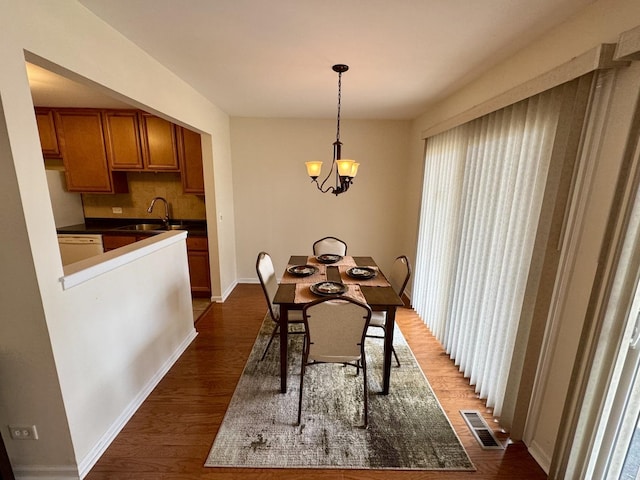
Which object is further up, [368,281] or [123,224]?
[123,224]

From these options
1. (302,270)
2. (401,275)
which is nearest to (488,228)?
(401,275)

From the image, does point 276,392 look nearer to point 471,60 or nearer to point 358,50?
point 358,50

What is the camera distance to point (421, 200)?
11.9 feet

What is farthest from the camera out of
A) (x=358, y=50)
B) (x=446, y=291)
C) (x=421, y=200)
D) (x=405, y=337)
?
(x=421, y=200)

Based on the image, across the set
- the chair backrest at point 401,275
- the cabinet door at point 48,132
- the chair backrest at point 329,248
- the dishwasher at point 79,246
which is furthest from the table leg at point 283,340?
the cabinet door at point 48,132

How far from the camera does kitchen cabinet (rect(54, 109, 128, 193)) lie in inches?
142

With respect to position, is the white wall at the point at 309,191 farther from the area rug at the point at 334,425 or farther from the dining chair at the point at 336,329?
the dining chair at the point at 336,329

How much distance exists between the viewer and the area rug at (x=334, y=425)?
1720 millimetres

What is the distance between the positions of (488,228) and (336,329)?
1.38m

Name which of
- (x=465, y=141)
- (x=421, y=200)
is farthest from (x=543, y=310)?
(x=421, y=200)

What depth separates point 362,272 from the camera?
2.71m

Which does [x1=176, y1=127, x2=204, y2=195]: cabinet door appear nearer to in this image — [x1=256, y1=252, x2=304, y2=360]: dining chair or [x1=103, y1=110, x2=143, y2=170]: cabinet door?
[x1=103, y1=110, x2=143, y2=170]: cabinet door

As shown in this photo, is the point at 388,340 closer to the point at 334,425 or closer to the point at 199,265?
the point at 334,425

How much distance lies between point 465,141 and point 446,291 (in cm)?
145
